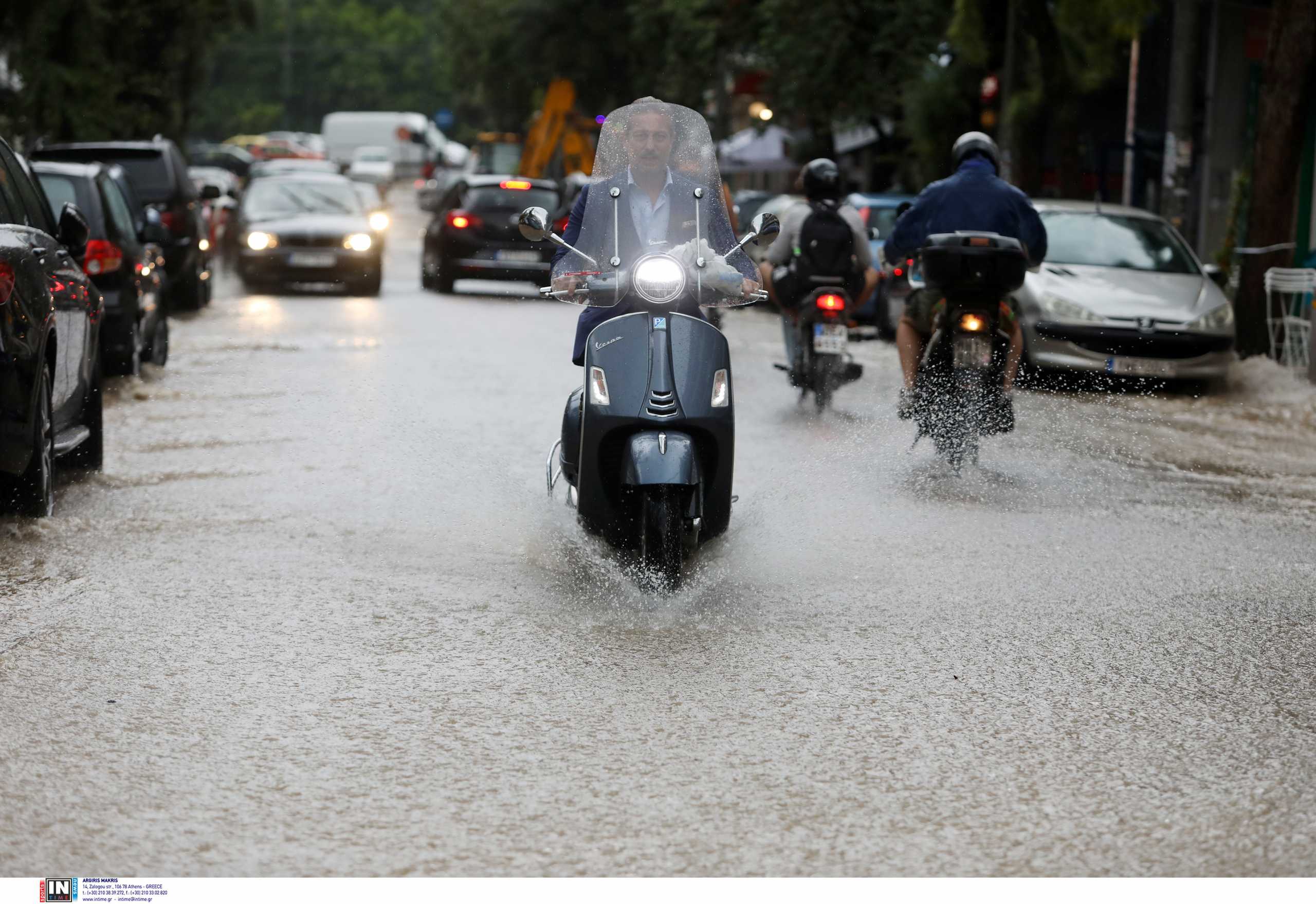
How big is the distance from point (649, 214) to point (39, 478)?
2753mm

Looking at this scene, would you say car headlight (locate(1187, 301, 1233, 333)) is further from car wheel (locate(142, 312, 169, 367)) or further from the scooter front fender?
the scooter front fender

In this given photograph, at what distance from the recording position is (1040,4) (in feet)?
80.0

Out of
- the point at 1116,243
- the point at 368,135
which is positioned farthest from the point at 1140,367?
the point at 368,135

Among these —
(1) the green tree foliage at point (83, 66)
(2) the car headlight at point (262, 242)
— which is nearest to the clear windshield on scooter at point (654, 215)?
(2) the car headlight at point (262, 242)

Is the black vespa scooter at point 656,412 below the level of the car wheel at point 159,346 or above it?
above

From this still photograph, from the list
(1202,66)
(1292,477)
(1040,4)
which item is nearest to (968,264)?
(1292,477)

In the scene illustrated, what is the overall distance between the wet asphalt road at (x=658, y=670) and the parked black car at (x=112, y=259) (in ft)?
8.49

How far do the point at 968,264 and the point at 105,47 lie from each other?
29425mm

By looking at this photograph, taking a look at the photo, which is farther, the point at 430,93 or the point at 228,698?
the point at 430,93

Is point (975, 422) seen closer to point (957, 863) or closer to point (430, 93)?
point (957, 863)

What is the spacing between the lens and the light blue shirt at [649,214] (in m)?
7.88

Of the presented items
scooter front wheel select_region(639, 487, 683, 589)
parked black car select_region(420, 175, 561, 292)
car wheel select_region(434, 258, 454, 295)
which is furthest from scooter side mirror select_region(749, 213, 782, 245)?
car wheel select_region(434, 258, 454, 295)

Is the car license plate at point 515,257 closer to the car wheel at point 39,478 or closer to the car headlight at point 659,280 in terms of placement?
the car wheel at point 39,478

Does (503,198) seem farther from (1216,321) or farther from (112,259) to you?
(112,259)
